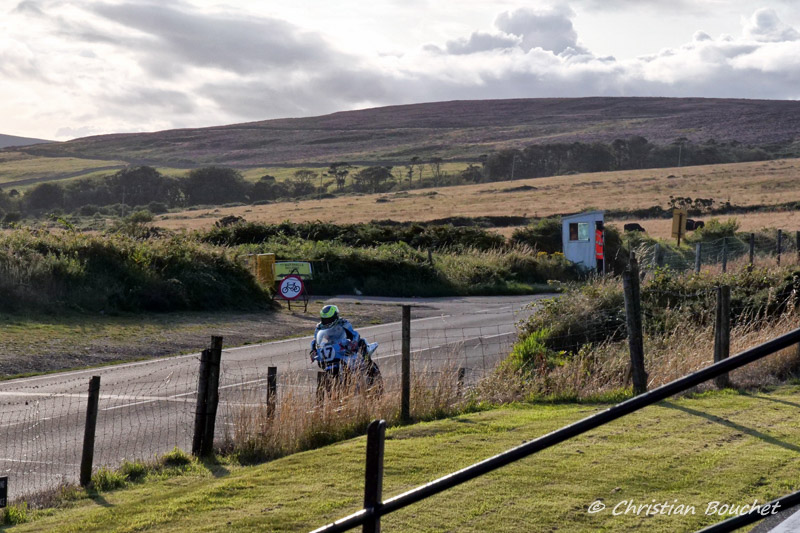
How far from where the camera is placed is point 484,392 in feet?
37.1

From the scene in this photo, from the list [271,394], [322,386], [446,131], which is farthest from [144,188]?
[271,394]

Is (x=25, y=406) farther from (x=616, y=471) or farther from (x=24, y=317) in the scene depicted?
(x=24, y=317)

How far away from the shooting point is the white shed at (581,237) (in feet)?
125

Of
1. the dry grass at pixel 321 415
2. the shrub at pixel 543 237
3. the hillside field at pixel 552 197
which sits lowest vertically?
the dry grass at pixel 321 415

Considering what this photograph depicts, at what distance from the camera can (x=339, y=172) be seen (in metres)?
119

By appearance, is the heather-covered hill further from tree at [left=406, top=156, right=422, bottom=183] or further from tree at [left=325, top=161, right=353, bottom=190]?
tree at [left=325, top=161, right=353, bottom=190]

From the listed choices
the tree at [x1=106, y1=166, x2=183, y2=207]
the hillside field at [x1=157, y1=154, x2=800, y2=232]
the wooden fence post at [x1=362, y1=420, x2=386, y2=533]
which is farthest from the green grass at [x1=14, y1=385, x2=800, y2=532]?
the tree at [x1=106, y1=166, x2=183, y2=207]

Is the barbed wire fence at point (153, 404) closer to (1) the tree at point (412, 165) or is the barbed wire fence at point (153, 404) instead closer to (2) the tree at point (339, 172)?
(2) the tree at point (339, 172)

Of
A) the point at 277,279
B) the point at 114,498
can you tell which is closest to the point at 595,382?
the point at 114,498

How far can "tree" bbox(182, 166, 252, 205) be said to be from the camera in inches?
4247

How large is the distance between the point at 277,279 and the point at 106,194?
3392 inches

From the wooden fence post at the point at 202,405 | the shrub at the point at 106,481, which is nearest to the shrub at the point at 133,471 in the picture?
the shrub at the point at 106,481

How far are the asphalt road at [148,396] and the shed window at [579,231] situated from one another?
16.2m

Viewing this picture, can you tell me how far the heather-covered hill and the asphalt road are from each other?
117m
